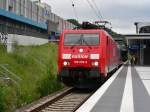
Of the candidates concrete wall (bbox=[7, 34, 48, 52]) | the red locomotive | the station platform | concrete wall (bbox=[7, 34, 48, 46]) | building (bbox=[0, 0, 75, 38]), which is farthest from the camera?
building (bbox=[0, 0, 75, 38])

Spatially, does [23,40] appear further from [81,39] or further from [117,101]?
[117,101]

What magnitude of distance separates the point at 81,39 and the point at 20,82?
3.41 metres

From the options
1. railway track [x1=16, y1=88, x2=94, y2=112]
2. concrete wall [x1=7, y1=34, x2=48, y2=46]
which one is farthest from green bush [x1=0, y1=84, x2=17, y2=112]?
concrete wall [x1=7, y1=34, x2=48, y2=46]

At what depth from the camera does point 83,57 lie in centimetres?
2081

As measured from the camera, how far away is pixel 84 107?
42.3 feet

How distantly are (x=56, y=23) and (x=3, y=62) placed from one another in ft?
198

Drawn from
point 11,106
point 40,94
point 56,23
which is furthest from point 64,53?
point 56,23

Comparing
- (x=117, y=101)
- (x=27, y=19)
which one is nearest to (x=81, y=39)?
(x=117, y=101)

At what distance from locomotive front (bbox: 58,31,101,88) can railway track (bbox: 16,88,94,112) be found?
0.67 metres

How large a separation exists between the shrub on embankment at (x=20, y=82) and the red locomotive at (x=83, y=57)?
89 cm

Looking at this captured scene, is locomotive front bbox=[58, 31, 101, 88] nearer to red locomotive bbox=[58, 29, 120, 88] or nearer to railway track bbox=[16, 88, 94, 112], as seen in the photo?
red locomotive bbox=[58, 29, 120, 88]

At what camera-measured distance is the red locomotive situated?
67.8ft

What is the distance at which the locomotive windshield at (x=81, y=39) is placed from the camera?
2150 centimetres

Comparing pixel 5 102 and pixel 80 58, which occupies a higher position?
pixel 80 58
